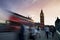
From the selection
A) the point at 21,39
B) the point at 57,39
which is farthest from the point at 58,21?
the point at 21,39

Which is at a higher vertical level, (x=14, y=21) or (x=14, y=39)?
(x=14, y=21)

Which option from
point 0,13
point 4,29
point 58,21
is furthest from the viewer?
point 58,21

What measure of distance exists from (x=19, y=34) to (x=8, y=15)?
67 centimetres

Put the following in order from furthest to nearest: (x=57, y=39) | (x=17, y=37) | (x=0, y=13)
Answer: (x=57, y=39) < (x=17, y=37) < (x=0, y=13)

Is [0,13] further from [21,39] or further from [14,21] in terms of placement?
[21,39]

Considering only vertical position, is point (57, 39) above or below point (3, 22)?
below

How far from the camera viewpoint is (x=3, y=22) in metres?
4.43

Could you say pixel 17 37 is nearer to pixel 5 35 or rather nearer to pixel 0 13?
pixel 5 35

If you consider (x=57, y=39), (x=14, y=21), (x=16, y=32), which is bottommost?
(x=57, y=39)

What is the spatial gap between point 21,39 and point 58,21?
140ft

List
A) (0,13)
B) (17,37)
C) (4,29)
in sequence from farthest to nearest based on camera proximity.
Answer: (17,37), (4,29), (0,13)

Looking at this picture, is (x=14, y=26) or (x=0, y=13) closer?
(x=0, y=13)

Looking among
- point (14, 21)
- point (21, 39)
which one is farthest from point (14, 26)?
point (21, 39)

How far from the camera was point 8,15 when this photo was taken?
15.2ft
